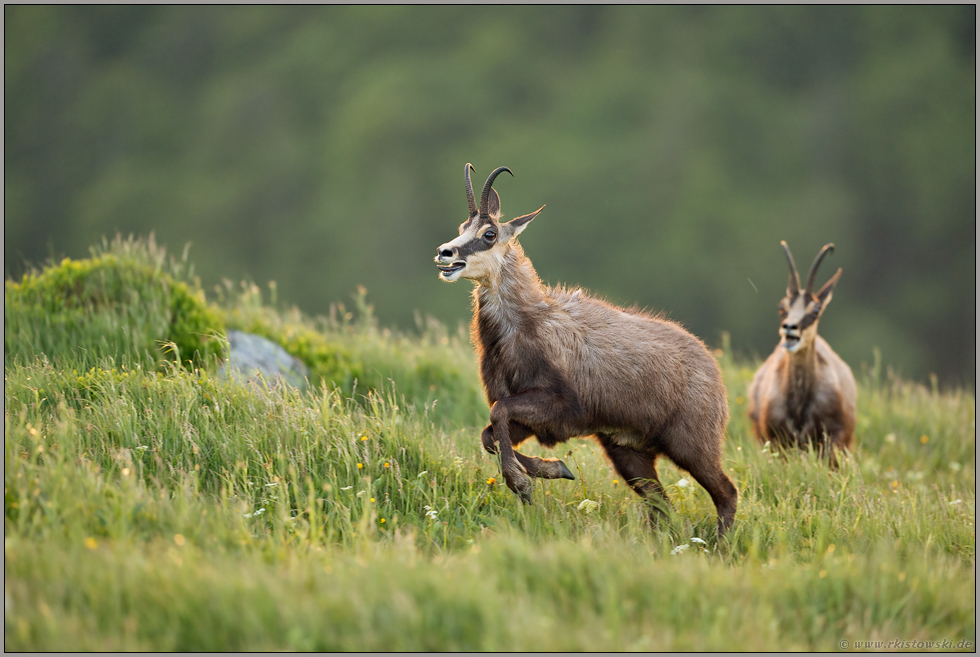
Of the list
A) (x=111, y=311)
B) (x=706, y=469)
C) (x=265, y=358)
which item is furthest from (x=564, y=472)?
(x=111, y=311)

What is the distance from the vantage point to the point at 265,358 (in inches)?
311

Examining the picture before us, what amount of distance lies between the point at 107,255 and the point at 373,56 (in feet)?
156

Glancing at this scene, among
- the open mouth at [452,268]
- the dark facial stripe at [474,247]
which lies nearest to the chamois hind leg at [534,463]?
the open mouth at [452,268]

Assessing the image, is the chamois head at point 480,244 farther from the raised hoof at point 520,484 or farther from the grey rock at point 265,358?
the grey rock at point 265,358

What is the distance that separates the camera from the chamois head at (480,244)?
5.52 metres

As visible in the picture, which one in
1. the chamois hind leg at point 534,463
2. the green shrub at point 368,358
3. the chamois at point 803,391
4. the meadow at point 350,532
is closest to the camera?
the meadow at point 350,532

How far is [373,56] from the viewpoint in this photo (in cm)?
5225

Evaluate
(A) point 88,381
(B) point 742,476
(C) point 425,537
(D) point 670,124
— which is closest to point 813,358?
(B) point 742,476

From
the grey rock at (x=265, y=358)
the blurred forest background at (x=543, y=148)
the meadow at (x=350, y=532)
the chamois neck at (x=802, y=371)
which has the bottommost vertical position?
the meadow at (x=350, y=532)

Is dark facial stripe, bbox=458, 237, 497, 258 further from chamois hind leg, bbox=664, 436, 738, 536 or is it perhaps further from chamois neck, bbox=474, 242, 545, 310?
chamois hind leg, bbox=664, 436, 738, 536

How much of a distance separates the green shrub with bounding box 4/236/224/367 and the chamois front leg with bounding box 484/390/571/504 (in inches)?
112

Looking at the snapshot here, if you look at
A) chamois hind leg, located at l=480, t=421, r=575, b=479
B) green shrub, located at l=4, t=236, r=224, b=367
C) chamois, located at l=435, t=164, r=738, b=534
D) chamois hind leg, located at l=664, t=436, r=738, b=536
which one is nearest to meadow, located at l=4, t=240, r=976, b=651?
green shrub, located at l=4, t=236, r=224, b=367

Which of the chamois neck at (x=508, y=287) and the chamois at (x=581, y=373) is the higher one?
the chamois neck at (x=508, y=287)

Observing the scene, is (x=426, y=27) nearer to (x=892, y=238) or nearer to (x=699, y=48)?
(x=699, y=48)
